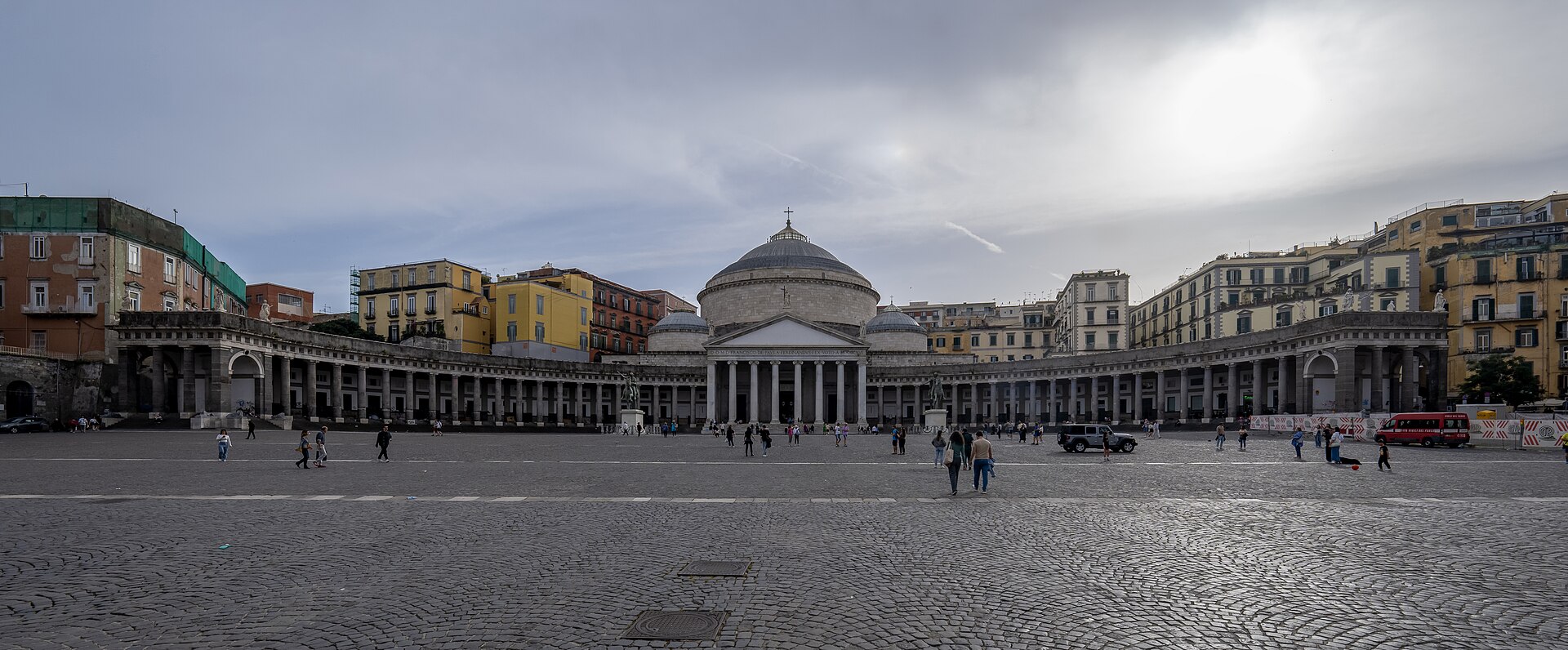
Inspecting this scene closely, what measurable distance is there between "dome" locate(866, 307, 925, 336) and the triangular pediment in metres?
18.7

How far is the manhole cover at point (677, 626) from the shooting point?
6.65 m

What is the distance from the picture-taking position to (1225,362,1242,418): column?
192ft

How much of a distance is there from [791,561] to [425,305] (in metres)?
73.7

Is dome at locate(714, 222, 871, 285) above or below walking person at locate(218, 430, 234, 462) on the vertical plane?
above

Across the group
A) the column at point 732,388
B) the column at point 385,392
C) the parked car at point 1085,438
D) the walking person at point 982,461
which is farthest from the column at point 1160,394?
the column at point 385,392

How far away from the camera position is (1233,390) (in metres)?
59.0

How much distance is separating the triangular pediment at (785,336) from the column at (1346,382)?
35260mm

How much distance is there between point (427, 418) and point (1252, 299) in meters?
70.6

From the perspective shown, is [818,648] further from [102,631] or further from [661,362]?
[661,362]

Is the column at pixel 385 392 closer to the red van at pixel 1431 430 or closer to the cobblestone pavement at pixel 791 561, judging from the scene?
the cobblestone pavement at pixel 791 561

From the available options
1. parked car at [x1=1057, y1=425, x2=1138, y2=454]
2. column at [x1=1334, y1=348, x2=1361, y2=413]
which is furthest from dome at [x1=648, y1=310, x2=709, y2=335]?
parked car at [x1=1057, y1=425, x2=1138, y2=454]

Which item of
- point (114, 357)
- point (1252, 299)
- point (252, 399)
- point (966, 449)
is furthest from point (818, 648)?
point (1252, 299)

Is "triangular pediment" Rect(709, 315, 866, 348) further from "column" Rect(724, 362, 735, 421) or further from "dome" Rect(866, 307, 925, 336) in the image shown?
"dome" Rect(866, 307, 925, 336)

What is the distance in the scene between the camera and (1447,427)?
33.5 meters
